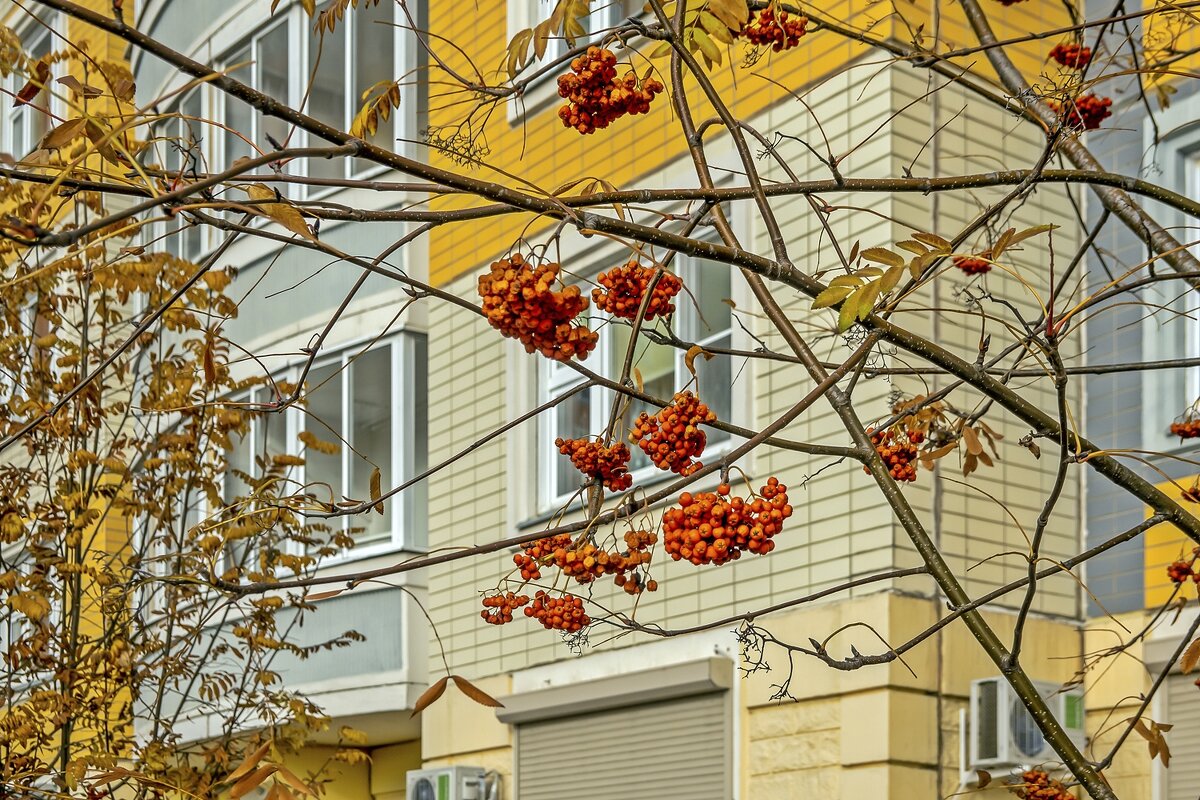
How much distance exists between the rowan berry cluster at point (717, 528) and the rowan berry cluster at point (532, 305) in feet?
1.15

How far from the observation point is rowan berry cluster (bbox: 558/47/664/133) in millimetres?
3420

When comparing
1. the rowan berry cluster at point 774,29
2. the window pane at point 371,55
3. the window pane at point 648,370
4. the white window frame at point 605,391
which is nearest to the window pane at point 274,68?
the window pane at point 371,55

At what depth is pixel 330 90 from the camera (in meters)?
12.8

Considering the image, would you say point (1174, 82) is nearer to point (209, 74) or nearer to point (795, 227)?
point (795, 227)

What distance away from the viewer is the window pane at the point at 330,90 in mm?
12219

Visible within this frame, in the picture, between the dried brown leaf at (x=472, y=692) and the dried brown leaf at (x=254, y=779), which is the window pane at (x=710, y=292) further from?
the dried brown leaf at (x=254, y=779)

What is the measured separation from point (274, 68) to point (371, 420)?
10.2 feet

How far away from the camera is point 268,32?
1291 centimetres

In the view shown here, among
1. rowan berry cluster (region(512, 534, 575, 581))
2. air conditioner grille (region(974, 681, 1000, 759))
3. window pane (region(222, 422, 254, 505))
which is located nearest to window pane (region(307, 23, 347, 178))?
window pane (region(222, 422, 254, 505))

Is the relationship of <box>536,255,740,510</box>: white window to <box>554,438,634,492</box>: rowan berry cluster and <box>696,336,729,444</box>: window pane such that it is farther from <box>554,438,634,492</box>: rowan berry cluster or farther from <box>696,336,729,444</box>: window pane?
<box>554,438,634,492</box>: rowan berry cluster

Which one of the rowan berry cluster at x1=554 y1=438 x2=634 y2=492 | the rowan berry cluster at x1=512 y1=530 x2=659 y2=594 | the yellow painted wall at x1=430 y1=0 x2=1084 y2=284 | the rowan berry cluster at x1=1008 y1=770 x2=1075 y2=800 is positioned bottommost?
the rowan berry cluster at x1=1008 y1=770 x2=1075 y2=800

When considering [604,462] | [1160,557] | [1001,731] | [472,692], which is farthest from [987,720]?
[472,692]

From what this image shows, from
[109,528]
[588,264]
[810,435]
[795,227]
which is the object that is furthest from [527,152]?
[109,528]

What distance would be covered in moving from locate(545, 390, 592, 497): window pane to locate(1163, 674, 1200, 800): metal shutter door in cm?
379
